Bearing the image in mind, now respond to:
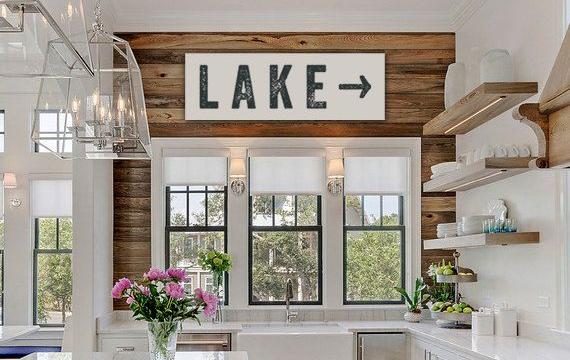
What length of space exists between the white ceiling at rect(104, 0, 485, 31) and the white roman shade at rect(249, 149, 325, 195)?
1.09 metres

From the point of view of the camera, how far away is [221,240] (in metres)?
6.94

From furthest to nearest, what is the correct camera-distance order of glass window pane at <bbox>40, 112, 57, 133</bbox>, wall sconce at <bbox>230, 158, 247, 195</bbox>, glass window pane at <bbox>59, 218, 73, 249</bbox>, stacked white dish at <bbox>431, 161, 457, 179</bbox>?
1. glass window pane at <bbox>59, 218, 73, 249</bbox>
2. wall sconce at <bbox>230, 158, 247, 195</bbox>
3. stacked white dish at <bbox>431, 161, 457, 179</bbox>
4. glass window pane at <bbox>40, 112, 57, 133</bbox>

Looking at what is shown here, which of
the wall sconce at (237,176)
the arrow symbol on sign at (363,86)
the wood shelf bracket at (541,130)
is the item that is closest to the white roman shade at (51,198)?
the wall sconce at (237,176)

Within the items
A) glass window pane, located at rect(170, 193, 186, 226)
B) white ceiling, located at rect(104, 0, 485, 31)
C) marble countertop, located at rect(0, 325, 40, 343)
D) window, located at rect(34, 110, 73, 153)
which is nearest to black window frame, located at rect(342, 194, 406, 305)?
glass window pane, located at rect(170, 193, 186, 226)

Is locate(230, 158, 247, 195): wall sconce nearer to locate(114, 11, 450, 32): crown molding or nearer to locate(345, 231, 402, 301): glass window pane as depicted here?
locate(345, 231, 402, 301): glass window pane

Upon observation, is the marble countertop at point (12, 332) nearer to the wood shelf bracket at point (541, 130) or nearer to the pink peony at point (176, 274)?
the pink peony at point (176, 274)

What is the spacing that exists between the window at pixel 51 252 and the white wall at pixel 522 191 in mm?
5144

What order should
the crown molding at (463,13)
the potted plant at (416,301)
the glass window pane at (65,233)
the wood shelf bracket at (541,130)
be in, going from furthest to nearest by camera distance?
the glass window pane at (65,233), the potted plant at (416,301), the crown molding at (463,13), the wood shelf bracket at (541,130)

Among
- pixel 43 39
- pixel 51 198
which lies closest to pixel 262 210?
pixel 51 198

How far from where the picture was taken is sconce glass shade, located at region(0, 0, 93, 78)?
6.16 feet

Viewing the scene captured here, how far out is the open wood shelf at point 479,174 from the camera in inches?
189

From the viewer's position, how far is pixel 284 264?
6.95 m

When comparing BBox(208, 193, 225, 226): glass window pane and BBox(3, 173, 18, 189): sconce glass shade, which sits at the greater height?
BBox(3, 173, 18, 189): sconce glass shade

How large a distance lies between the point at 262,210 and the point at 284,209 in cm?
19
